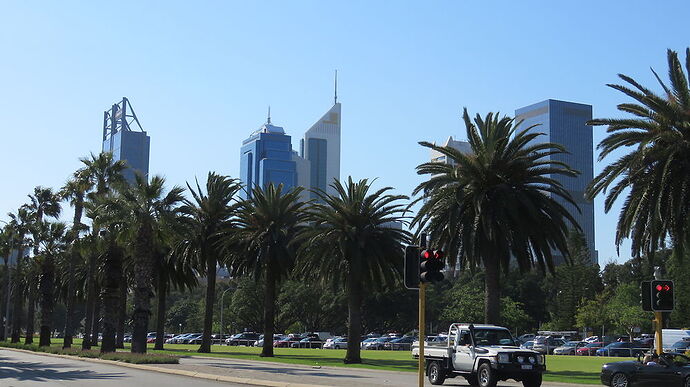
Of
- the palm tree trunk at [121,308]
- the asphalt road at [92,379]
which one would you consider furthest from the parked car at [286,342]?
the asphalt road at [92,379]

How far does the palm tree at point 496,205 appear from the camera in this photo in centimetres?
3772

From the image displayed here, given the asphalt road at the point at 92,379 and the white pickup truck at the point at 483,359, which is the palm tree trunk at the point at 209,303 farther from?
the white pickup truck at the point at 483,359

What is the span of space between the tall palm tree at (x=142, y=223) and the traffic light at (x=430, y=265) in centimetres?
2951

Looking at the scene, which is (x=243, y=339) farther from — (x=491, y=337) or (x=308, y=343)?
(x=491, y=337)

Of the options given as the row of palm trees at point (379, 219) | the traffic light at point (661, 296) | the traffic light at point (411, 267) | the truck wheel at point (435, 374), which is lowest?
the truck wheel at point (435, 374)

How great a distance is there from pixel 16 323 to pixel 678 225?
75.1m

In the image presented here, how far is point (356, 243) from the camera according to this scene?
4675 centimetres

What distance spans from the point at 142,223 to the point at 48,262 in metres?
27.6

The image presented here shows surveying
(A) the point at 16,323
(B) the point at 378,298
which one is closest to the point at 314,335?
(B) the point at 378,298

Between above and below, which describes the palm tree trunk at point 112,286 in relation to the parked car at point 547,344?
above

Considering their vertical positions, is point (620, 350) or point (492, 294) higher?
point (492, 294)

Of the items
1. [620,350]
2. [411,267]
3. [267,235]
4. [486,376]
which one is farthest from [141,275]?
[620,350]

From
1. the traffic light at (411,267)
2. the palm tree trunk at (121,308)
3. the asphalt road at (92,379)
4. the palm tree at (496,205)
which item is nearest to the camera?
the traffic light at (411,267)

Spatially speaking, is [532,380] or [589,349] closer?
[532,380]
